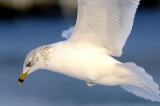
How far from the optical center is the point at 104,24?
145 inches

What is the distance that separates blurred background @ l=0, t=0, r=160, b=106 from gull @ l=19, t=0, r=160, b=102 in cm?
212

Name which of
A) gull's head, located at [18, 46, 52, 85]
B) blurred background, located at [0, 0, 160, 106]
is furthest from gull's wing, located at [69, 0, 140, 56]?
blurred background, located at [0, 0, 160, 106]

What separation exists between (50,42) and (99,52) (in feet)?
18.1

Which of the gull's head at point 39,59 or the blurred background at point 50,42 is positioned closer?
the gull's head at point 39,59

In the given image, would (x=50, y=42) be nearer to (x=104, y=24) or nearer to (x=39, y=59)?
(x=39, y=59)

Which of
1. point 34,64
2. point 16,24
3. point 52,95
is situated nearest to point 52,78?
point 52,95

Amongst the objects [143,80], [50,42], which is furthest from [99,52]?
[50,42]

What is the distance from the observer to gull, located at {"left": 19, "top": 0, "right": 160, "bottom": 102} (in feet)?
11.8

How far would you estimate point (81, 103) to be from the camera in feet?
19.4

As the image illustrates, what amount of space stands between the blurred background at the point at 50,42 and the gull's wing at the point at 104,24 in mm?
2120

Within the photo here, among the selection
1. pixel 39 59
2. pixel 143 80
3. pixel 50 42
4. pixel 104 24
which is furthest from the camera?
pixel 50 42

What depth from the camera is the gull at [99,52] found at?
3.59 m

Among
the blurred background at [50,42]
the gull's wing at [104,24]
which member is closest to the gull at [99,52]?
the gull's wing at [104,24]

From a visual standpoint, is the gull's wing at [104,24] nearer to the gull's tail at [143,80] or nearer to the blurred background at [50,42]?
the gull's tail at [143,80]
